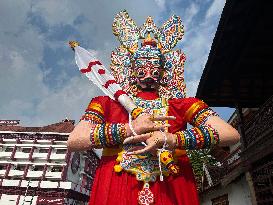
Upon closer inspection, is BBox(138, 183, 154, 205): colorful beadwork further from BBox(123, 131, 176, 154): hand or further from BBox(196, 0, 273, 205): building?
BBox(196, 0, 273, 205): building

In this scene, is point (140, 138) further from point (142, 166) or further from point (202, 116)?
point (202, 116)

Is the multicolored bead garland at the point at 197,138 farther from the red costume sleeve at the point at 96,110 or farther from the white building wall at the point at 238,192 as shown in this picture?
the white building wall at the point at 238,192

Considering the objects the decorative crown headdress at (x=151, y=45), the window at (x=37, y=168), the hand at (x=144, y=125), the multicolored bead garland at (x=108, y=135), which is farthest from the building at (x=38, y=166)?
the hand at (x=144, y=125)

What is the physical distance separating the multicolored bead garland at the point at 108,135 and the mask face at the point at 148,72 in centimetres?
74

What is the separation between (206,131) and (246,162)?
6.67m

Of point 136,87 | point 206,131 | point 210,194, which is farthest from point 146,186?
point 210,194

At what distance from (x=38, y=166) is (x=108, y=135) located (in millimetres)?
39301

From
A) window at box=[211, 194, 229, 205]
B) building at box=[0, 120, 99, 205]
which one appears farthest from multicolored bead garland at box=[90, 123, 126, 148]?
building at box=[0, 120, 99, 205]

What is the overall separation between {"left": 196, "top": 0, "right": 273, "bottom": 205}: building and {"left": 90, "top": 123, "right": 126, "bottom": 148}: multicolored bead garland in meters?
3.87

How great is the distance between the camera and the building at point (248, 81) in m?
5.60

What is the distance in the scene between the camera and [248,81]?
850 cm

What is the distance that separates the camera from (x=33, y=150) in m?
37.8

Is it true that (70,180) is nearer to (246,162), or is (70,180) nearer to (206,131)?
(246,162)

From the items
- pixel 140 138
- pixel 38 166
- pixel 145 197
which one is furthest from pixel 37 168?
pixel 140 138
